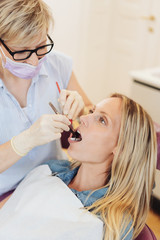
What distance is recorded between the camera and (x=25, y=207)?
1.19 meters

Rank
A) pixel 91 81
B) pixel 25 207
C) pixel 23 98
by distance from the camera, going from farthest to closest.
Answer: pixel 91 81 → pixel 23 98 → pixel 25 207

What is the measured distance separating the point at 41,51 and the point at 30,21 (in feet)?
0.55

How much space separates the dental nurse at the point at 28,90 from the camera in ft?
3.55

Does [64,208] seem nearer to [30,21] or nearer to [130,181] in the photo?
[130,181]

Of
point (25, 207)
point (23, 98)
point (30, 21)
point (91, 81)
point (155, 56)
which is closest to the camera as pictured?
point (30, 21)

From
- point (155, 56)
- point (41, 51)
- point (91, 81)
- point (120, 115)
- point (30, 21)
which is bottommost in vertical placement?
point (91, 81)

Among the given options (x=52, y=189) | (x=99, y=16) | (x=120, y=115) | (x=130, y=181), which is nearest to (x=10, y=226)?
(x=52, y=189)

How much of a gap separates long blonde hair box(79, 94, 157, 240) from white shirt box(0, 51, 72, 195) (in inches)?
16.2

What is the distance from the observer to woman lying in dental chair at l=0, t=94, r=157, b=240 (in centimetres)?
110

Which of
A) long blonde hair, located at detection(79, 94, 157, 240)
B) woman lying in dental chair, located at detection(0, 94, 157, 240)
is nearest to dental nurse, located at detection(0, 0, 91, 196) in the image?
woman lying in dental chair, located at detection(0, 94, 157, 240)

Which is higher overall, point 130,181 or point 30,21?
point 30,21

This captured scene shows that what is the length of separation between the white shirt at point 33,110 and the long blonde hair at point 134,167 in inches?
16.2

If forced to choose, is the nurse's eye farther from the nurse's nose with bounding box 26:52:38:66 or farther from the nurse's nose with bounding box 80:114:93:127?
the nurse's nose with bounding box 26:52:38:66

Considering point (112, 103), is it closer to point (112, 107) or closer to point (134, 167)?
point (112, 107)
